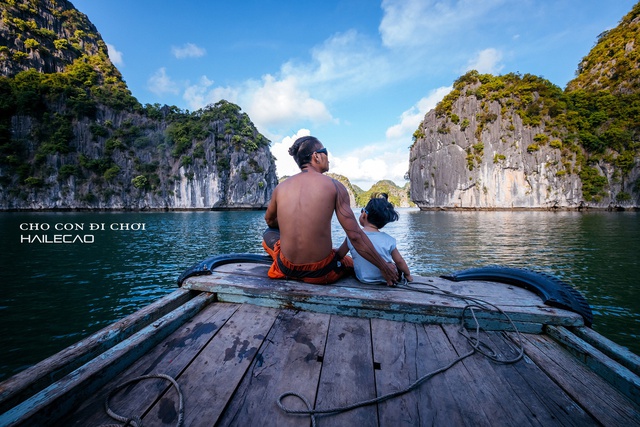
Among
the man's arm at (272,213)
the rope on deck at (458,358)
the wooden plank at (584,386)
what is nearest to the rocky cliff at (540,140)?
the man's arm at (272,213)

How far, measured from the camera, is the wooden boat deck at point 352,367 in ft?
3.34

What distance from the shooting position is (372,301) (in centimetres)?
181

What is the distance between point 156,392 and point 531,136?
54371mm

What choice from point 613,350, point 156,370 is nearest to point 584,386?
point 613,350

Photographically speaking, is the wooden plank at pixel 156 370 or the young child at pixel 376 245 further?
the young child at pixel 376 245

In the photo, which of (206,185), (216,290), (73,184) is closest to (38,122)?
(73,184)

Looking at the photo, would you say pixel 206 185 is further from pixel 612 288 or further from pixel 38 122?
pixel 612 288

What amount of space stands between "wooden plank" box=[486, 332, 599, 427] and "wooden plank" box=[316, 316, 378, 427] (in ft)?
2.18

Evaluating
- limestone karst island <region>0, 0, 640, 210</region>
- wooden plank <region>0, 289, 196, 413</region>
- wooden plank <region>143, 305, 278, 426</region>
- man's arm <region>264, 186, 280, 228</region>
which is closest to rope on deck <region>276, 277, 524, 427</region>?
wooden plank <region>143, 305, 278, 426</region>

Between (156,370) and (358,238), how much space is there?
153 cm

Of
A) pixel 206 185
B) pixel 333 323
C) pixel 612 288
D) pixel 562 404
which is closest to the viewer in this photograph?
pixel 562 404

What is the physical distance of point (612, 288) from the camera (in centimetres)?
568

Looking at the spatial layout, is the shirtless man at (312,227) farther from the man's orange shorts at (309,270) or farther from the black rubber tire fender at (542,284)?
the black rubber tire fender at (542,284)

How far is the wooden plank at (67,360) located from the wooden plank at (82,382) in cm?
11
